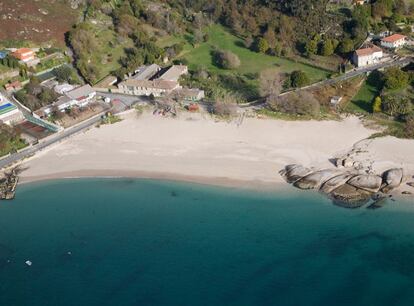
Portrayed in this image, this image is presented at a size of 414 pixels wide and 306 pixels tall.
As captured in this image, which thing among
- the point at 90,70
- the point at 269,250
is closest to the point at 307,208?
the point at 269,250

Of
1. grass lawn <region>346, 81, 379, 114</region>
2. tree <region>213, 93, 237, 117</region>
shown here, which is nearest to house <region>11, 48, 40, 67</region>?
tree <region>213, 93, 237, 117</region>

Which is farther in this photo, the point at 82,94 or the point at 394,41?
the point at 394,41

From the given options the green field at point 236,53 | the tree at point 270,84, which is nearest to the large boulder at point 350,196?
the tree at point 270,84

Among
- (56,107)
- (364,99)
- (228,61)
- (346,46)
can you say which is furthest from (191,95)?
(346,46)

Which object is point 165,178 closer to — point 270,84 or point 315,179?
point 315,179

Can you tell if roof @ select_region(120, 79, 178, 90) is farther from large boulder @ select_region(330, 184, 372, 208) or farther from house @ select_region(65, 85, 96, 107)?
large boulder @ select_region(330, 184, 372, 208)
